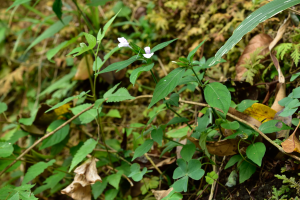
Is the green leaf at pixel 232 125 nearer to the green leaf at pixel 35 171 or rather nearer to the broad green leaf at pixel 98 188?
the broad green leaf at pixel 98 188

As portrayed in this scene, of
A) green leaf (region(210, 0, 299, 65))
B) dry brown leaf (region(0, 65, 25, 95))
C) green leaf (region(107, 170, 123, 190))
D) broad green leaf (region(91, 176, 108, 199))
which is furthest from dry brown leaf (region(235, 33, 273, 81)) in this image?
dry brown leaf (region(0, 65, 25, 95))

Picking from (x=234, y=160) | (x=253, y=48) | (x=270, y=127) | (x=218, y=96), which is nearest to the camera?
(x=218, y=96)

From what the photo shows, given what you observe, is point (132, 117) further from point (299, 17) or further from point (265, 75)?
point (299, 17)

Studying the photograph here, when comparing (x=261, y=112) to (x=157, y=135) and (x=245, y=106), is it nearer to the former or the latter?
(x=245, y=106)

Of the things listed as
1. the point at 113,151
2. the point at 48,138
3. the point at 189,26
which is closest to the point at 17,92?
the point at 48,138

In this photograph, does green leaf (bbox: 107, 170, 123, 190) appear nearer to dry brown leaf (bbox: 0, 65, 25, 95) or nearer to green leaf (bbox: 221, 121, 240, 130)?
green leaf (bbox: 221, 121, 240, 130)

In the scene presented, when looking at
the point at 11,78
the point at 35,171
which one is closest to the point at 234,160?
the point at 35,171
